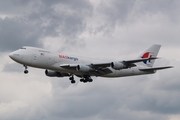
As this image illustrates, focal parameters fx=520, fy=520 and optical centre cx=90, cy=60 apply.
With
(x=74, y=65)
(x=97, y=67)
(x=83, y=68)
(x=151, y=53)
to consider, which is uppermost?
(x=151, y=53)

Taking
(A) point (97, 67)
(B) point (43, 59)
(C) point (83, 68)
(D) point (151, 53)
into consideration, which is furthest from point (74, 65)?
(D) point (151, 53)

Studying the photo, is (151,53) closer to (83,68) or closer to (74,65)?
(83,68)

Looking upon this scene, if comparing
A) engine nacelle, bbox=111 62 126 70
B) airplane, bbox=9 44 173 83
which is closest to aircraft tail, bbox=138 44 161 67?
airplane, bbox=9 44 173 83

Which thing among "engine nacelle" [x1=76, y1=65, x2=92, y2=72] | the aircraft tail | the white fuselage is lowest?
"engine nacelle" [x1=76, y1=65, x2=92, y2=72]

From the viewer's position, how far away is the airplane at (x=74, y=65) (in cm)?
9219

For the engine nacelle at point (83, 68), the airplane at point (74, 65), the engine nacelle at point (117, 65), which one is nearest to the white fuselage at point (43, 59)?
the airplane at point (74, 65)

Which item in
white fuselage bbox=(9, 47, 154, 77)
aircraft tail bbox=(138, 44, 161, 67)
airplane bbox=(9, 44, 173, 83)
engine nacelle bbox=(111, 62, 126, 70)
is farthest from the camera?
aircraft tail bbox=(138, 44, 161, 67)

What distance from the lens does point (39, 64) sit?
92.4 m

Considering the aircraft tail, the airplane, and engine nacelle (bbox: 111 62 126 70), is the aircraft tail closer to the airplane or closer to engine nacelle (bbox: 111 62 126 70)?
the airplane

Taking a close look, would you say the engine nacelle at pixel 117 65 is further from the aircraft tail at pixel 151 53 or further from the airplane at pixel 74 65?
the aircraft tail at pixel 151 53

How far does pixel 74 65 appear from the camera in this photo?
95000 millimetres

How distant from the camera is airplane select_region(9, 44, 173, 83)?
92188mm

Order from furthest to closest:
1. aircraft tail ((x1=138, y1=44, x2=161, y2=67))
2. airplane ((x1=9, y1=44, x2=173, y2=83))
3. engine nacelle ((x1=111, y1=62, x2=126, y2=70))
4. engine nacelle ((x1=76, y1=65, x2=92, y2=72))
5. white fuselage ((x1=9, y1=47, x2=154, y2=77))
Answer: aircraft tail ((x1=138, y1=44, x2=161, y2=67)) < engine nacelle ((x1=111, y1=62, x2=126, y2=70)) < engine nacelle ((x1=76, y1=65, x2=92, y2=72)) < airplane ((x1=9, y1=44, x2=173, y2=83)) < white fuselage ((x1=9, y1=47, x2=154, y2=77))

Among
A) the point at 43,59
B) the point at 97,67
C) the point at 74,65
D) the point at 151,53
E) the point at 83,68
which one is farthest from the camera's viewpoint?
the point at 151,53
